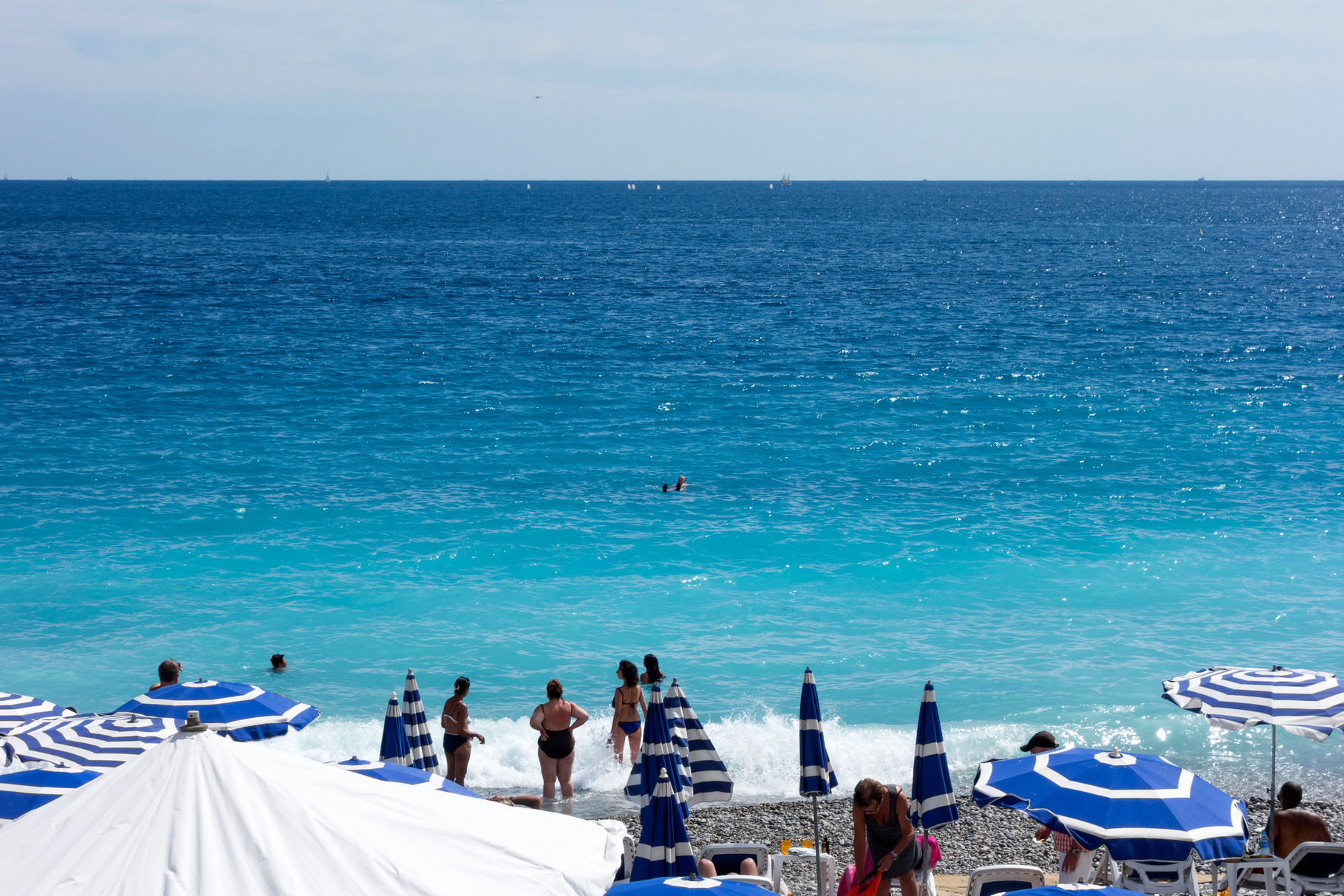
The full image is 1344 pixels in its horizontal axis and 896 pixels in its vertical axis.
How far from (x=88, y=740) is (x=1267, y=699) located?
896cm

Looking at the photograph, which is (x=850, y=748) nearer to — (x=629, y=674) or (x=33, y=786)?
(x=629, y=674)

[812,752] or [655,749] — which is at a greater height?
[655,749]

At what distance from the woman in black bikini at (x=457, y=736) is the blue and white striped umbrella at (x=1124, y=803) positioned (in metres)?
6.00

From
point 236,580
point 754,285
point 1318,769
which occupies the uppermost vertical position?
point 754,285

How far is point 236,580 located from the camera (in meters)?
19.0

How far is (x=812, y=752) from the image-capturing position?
331 inches

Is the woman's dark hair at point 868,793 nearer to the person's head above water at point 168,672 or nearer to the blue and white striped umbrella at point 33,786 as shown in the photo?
the blue and white striped umbrella at point 33,786

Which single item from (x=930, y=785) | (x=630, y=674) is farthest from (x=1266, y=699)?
(x=630, y=674)

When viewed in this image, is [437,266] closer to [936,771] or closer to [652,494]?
[652,494]

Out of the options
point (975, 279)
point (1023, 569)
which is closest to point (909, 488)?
point (1023, 569)

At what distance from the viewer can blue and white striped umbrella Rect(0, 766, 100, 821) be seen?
6.52 metres

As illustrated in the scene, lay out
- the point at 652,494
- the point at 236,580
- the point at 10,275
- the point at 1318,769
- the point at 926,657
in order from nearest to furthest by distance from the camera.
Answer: the point at 1318,769, the point at 926,657, the point at 236,580, the point at 652,494, the point at 10,275

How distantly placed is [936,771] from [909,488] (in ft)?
55.3

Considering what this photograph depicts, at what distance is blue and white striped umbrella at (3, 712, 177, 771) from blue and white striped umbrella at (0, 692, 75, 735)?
49 centimetres
